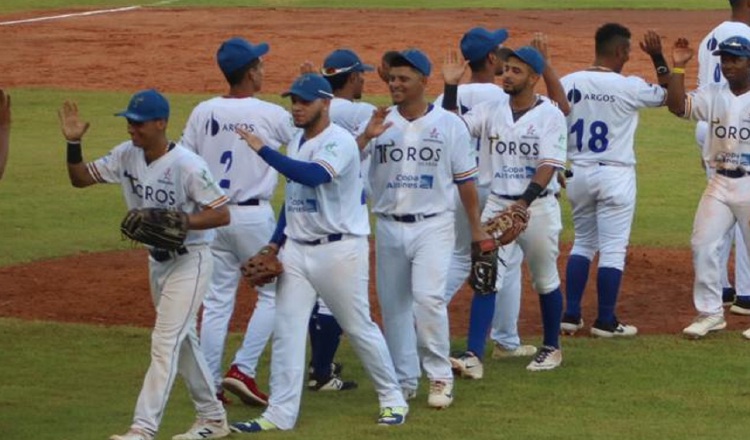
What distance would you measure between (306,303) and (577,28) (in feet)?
70.2

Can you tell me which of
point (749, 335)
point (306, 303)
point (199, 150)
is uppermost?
point (199, 150)

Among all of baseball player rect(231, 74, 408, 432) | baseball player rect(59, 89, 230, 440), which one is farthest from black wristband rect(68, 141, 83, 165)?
baseball player rect(231, 74, 408, 432)

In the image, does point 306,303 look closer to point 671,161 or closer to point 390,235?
point 390,235

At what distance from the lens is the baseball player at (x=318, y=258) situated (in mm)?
8375

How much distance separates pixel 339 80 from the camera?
951cm

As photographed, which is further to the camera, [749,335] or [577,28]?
[577,28]

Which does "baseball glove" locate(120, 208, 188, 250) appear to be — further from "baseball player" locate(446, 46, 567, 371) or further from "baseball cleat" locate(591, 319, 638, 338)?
"baseball cleat" locate(591, 319, 638, 338)

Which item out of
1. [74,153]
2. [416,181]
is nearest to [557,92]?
[416,181]

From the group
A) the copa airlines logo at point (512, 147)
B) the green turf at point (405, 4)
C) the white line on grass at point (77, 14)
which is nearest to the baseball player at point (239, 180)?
the copa airlines logo at point (512, 147)

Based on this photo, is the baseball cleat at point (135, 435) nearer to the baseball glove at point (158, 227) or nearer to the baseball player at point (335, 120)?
the baseball glove at point (158, 227)

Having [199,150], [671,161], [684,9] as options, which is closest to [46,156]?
[671,161]

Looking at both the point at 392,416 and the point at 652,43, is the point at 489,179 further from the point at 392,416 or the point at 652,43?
the point at 392,416

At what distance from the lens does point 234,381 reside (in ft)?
30.1

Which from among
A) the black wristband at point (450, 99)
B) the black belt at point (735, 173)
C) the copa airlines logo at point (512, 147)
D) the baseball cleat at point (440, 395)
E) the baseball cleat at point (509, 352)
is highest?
the black wristband at point (450, 99)
